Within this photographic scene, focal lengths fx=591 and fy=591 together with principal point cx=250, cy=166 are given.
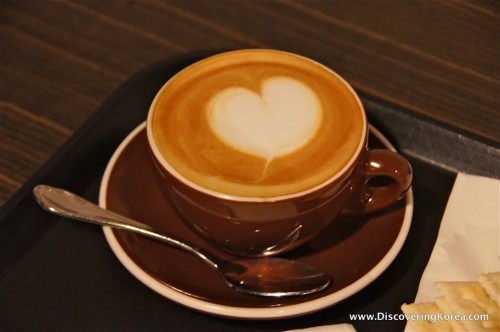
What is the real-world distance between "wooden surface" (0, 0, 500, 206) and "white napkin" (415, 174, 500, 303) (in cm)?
20

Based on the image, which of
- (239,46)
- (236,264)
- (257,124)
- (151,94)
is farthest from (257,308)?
(239,46)

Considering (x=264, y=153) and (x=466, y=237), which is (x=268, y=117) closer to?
(x=264, y=153)

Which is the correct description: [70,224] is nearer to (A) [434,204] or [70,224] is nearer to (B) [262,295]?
(B) [262,295]

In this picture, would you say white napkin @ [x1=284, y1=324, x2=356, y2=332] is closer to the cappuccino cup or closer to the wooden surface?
the cappuccino cup

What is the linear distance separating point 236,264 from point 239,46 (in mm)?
500

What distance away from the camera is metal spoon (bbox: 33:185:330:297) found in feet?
1.85

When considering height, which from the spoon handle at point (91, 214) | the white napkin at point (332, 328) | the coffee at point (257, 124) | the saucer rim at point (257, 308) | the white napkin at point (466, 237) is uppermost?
the coffee at point (257, 124)

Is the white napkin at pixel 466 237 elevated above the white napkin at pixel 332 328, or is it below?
below

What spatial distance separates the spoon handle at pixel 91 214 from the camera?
0.60 metres

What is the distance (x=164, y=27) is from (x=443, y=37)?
49cm

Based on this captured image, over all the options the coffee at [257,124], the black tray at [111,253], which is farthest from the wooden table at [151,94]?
the coffee at [257,124]

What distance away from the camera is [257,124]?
591mm

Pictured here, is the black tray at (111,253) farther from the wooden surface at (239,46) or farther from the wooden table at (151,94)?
the wooden surface at (239,46)

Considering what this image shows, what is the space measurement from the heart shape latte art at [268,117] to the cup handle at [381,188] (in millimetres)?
71
